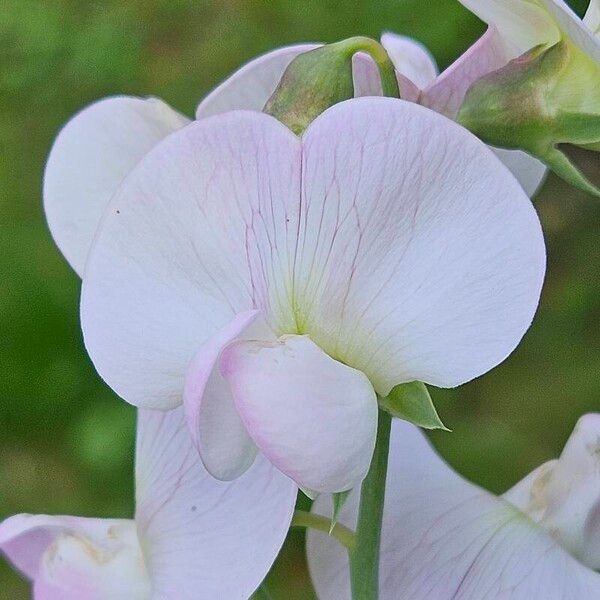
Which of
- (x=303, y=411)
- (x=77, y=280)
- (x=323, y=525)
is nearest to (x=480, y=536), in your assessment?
(x=323, y=525)

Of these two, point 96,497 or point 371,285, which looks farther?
point 96,497

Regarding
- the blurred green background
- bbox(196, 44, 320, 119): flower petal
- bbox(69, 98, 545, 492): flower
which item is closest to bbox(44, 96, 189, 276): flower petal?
bbox(196, 44, 320, 119): flower petal

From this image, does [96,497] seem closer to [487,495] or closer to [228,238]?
[487,495]

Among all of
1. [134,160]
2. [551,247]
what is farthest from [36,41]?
[134,160]

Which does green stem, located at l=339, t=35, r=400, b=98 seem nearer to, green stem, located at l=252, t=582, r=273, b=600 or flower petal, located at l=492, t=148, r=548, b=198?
flower petal, located at l=492, t=148, r=548, b=198

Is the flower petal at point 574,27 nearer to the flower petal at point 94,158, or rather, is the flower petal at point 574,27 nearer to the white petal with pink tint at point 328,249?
the white petal with pink tint at point 328,249
